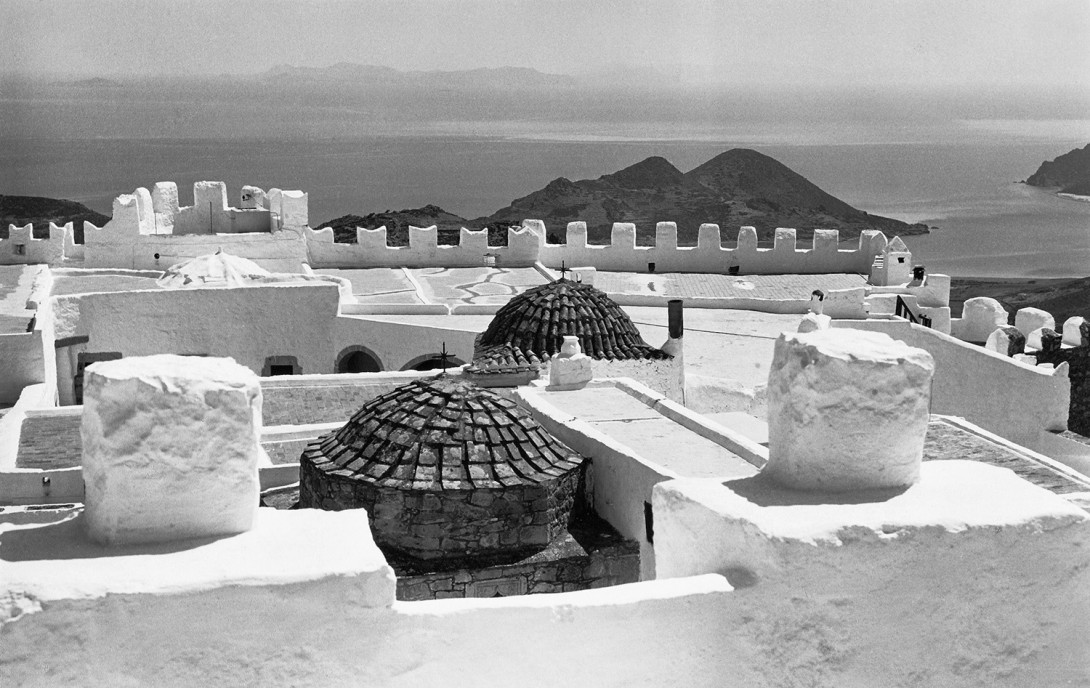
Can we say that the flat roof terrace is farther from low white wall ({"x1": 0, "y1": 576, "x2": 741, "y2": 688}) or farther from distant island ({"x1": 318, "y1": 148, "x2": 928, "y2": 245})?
distant island ({"x1": 318, "y1": 148, "x2": 928, "y2": 245})

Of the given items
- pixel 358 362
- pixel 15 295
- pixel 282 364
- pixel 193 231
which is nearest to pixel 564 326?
pixel 358 362

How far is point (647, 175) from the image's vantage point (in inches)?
2111

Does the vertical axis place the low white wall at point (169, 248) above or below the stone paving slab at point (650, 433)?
above

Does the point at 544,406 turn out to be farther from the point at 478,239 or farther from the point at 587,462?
the point at 478,239

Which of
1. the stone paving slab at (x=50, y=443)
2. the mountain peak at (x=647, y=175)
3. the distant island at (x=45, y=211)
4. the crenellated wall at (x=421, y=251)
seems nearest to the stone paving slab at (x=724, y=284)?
the crenellated wall at (x=421, y=251)

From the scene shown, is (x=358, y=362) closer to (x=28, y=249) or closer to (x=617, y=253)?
(x=28, y=249)

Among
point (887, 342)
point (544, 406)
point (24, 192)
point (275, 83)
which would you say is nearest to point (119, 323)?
point (544, 406)

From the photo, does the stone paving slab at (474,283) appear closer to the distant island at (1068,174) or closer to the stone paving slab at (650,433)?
the stone paving slab at (650,433)

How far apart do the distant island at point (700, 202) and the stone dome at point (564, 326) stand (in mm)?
31309

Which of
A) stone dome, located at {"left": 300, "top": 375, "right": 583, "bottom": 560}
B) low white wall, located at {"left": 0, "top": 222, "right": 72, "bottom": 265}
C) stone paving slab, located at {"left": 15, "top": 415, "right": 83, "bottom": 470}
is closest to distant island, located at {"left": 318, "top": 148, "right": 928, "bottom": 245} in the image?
low white wall, located at {"left": 0, "top": 222, "right": 72, "bottom": 265}

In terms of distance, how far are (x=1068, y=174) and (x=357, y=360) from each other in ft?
84.1

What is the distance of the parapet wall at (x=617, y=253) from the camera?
28750 mm

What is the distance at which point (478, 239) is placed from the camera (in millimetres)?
28922

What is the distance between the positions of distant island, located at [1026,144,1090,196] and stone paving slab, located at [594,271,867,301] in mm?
14078
